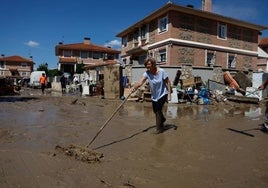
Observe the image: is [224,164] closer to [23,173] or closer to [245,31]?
[23,173]

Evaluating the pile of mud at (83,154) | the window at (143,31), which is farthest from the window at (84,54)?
the pile of mud at (83,154)

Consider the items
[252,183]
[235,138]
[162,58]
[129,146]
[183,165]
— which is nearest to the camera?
[252,183]

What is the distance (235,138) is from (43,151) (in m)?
4.01

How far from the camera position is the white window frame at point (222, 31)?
2509 centimetres

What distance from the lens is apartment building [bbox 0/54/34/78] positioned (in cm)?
7164

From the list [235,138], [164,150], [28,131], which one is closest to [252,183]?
[164,150]

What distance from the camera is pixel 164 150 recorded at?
4871 mm

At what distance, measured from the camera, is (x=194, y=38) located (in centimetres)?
2316

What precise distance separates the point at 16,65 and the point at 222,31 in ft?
206

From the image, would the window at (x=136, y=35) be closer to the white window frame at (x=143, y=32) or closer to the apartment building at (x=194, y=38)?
the apartment building at (x=194, y=38)

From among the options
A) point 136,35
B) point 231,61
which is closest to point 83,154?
point 231,61

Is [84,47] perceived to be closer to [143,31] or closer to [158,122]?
[143,31]

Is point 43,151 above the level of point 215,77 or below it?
below

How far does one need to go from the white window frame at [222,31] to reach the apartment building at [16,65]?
196ft
